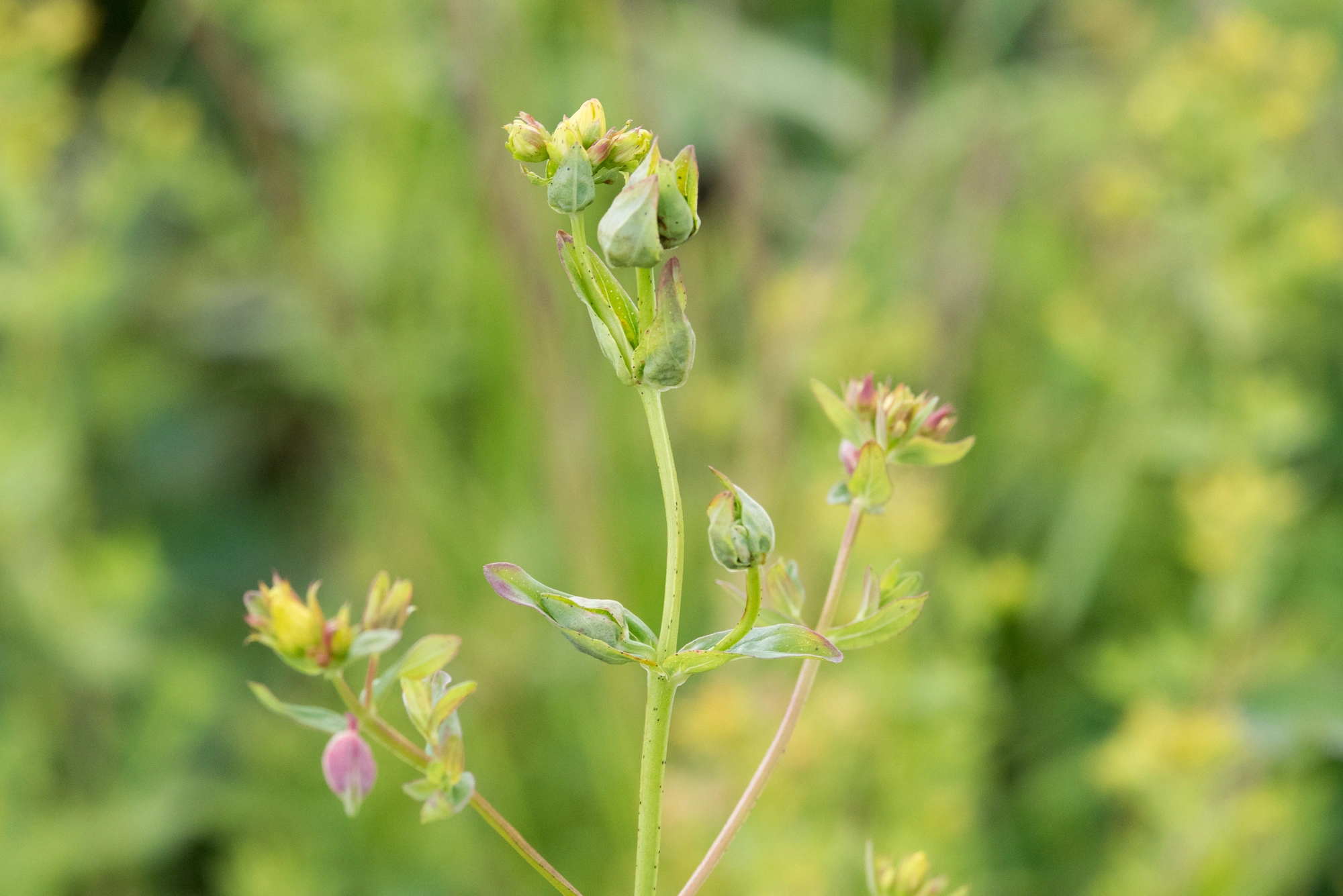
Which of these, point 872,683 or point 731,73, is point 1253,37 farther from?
point 872,683

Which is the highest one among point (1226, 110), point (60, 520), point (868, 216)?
point (1226, 110)

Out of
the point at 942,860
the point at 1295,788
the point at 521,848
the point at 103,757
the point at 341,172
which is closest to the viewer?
the point at 521,848

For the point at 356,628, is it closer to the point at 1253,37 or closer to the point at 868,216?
the point at 1253,37

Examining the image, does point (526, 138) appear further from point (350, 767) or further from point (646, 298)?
point (350, 767)

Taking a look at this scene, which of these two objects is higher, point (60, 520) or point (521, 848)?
point (521, 848)

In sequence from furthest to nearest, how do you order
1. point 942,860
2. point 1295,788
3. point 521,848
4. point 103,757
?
point 103,757 < point 1295,788 < point 942,860 < point 521,848

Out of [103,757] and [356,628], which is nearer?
[356,628]

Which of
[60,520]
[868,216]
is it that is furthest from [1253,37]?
[60,520]
